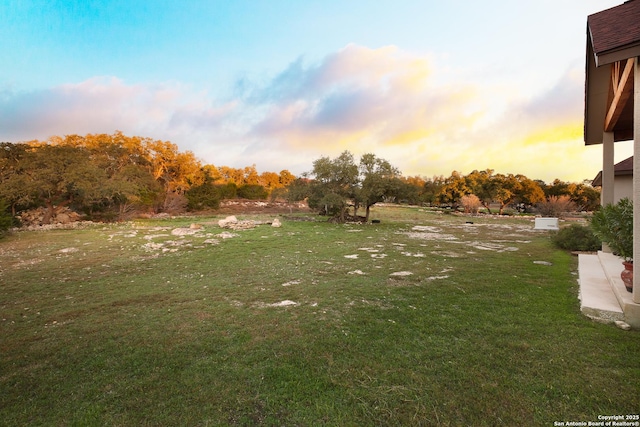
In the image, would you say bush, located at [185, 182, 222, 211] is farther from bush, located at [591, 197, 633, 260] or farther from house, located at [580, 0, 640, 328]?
bush, located at [591, 197, 633, 260]

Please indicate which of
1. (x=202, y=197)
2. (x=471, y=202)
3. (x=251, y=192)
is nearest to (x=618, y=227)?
(x=471, y=202)

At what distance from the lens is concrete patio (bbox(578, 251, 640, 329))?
4.32 metres

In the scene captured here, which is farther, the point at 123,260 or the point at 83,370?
the point at 123,260

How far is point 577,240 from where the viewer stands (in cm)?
1138

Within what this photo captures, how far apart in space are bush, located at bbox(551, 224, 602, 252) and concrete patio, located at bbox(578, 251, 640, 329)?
14.5 ft

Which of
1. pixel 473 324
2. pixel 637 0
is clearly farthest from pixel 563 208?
pixel 473 324

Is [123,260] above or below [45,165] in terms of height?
below

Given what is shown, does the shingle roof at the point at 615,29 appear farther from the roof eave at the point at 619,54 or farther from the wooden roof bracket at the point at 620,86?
the wooden roof bracket at the point at 620,86

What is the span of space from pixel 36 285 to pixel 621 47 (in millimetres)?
12141

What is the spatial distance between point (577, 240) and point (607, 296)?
799cm

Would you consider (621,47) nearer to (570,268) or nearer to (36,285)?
(570,268)

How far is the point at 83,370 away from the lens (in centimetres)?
328

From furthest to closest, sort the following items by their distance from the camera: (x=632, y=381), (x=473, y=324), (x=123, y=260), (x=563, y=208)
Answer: (x=563, y=208)
(x=123, y=260)
(x=473, y=324)
(x=632, y=381)

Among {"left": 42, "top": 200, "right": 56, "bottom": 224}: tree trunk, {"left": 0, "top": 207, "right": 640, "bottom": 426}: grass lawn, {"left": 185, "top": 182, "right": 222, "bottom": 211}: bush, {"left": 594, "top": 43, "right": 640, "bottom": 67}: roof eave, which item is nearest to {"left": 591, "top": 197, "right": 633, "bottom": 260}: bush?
{"left": 0, "top": 207, "right": 640, "bottom": 426}: grass lawn
